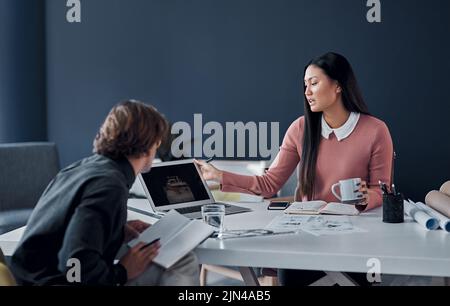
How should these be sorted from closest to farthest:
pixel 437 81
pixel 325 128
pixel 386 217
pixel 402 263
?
1. pixel 402 263
2. pixel 386 217
3. pixel 325 128
4. pixel 437 81

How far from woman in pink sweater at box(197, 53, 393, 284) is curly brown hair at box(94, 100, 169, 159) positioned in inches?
32.4

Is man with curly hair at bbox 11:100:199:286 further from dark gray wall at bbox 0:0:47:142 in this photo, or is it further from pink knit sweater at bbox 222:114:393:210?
dark gray wall at bbox 0:0:47:142

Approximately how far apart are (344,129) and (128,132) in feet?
3.77

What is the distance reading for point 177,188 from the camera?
2207 millimetres

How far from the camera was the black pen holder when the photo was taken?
1.94 m

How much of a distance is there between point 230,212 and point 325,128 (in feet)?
1.98

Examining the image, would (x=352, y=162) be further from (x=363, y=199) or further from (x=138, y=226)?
(x=138, y=226)

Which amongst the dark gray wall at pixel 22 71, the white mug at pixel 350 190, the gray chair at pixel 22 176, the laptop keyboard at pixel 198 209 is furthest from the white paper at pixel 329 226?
the dark gray wall at pixel 22 71
